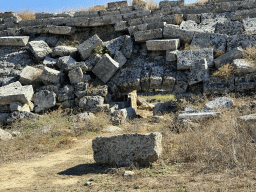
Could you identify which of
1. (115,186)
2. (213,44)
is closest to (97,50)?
(213,44)

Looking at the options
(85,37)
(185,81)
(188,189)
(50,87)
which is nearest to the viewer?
(188,189)

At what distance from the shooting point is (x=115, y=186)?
394 cm

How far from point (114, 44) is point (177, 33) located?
2562mm

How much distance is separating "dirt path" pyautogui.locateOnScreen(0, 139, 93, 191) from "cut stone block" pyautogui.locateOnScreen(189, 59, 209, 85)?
4.32 metres

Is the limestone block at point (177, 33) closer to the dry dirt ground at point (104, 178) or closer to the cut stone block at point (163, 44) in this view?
the cut stone block at point (163, 44)

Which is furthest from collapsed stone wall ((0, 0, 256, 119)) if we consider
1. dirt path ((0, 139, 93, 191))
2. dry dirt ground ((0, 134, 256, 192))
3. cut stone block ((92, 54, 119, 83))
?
dry dirt ground ((0, 134, 256, 192))

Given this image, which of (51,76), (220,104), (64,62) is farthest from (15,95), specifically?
(220,104)

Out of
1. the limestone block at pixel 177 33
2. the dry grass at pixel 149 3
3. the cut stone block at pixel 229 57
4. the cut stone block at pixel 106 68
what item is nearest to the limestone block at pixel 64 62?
the cut stone block at pixel 106 68

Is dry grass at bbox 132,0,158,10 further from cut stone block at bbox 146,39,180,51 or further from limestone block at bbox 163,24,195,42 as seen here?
cut stone block at bbox 146,39,180,51

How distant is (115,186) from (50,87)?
7260 millimetres

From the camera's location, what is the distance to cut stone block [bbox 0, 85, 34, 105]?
9.74 m

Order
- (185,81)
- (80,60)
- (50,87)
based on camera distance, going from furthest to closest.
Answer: (80,60), (50,87), (185,81)

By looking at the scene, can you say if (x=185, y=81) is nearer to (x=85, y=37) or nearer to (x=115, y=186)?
(x=85, y=37)

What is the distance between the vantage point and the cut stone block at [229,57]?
→ 9.41 metres
